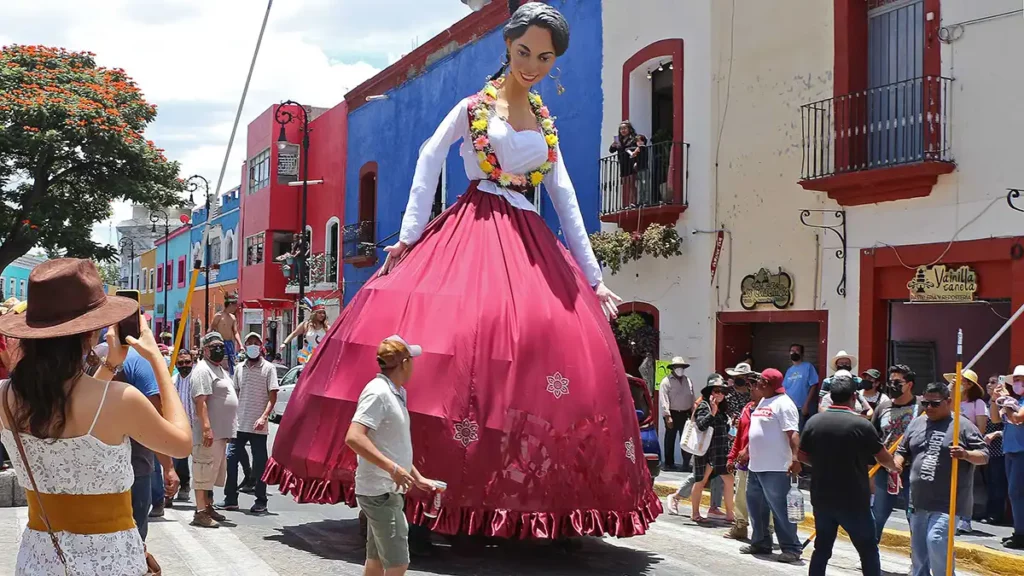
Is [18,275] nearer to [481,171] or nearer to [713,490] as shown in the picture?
[713,490]

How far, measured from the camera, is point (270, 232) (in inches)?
1379

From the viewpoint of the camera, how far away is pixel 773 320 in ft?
45.5

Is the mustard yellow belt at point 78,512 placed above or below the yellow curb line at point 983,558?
above

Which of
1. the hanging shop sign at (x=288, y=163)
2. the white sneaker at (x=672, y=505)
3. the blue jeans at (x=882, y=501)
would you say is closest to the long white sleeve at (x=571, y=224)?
the blue jeans at (x=882, y=501)

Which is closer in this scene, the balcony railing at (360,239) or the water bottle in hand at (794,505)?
the water bottle in hand at (794,505)

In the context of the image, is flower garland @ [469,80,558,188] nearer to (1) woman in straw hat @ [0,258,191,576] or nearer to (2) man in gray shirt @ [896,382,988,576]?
(2) man in gray shirt @ [896,382,988,576]

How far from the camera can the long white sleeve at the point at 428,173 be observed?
782 centimetres

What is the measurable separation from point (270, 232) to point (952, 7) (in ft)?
86.6

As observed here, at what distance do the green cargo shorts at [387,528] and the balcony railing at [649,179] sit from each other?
409 inches

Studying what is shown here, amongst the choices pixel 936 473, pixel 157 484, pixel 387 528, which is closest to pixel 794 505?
pixel 936 473

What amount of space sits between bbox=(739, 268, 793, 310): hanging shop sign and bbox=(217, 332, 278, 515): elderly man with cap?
6.39 meters

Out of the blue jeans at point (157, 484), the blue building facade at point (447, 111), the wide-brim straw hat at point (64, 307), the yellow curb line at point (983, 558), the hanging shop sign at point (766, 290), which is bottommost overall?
the yellow curb line at point (983, 558)

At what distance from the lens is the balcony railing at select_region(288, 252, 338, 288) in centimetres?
3008

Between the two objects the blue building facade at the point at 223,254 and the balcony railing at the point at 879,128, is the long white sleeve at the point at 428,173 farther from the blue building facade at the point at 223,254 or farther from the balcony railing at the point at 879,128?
the blue building facade at the point at 223,254
